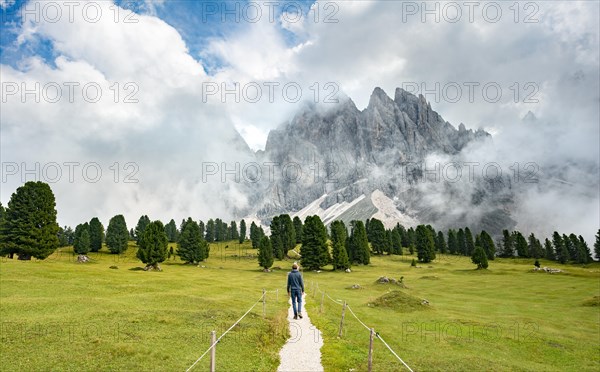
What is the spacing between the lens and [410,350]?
78.1 feet

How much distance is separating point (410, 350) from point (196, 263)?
111953 mm

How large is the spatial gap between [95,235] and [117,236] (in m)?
13.3

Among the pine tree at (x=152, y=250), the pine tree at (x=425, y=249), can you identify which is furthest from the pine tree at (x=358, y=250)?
the pine tree at (x=152, y=250)

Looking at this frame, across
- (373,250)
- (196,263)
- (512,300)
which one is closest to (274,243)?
(196,263)

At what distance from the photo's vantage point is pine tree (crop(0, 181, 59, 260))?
2886 inches

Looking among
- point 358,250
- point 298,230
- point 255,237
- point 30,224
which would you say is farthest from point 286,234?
point 30,224

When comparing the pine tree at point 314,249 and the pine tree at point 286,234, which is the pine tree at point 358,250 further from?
the pine tree at point 286,234

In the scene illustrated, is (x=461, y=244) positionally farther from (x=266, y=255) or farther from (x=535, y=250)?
(x=266, y=255)

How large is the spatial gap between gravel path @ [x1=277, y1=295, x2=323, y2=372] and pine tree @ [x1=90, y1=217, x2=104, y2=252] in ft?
505

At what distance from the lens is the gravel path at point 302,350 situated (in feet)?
56.3

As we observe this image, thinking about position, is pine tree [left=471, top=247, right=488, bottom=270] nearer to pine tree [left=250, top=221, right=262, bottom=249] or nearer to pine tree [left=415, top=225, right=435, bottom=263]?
pine tree [left=415, top=225, right=435, bottom=263]

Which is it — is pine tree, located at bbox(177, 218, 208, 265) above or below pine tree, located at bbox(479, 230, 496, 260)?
above

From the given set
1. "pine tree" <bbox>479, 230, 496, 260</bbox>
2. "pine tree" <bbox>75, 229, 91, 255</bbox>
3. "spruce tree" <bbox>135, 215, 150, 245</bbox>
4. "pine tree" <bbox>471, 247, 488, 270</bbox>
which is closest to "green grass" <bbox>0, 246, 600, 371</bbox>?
"pine tree" <bbox>471, 247, 488, 270</bbox>

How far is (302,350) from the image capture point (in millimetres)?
20047
